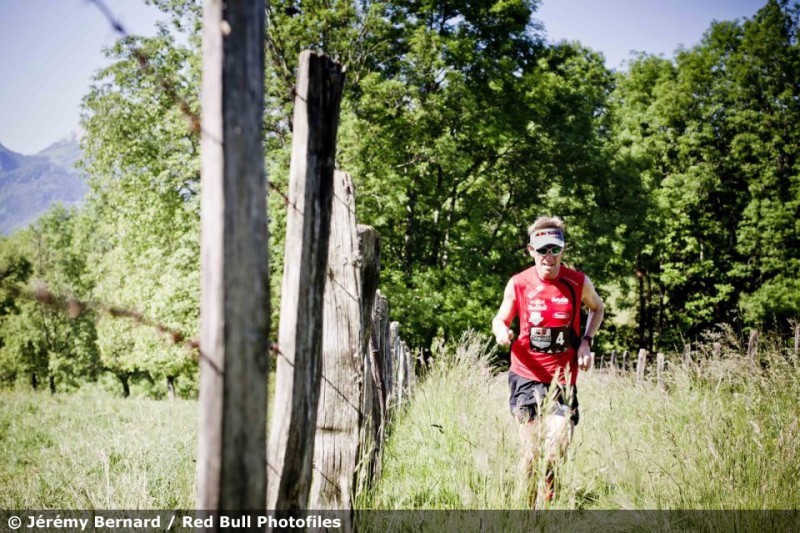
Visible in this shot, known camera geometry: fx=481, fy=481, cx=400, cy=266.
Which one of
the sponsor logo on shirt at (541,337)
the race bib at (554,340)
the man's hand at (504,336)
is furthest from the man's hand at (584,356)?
the man's hand at (504,336)

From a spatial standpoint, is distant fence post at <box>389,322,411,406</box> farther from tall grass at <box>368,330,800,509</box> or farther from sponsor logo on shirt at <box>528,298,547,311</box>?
sponsor logo on shirt at <box>528,298,547,311</box>

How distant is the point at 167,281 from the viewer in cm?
1510

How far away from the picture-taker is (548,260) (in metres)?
3.84

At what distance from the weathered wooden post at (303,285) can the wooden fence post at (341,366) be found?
1.81 feet

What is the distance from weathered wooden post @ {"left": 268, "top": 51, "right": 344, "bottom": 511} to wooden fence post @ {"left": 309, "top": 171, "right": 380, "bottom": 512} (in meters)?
0.55

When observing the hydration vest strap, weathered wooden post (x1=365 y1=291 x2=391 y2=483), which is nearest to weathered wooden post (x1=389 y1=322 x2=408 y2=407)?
weathered wooden post (x1=365 y1=291 x2=391 y2=483)

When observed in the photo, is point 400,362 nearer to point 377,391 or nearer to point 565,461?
point 377,391

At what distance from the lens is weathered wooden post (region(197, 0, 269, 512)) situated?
1.21 m

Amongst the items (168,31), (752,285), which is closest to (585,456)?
(168,31)

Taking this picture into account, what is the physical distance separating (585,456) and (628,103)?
82.6 feet

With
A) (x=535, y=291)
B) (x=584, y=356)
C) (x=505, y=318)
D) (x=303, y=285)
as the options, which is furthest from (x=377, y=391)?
(x=303, y=285)

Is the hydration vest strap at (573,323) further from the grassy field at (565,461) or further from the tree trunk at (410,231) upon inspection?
the tree trunk at (410,231)

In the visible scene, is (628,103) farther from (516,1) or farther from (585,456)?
(585,456)

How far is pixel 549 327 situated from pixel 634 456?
1.35 m
